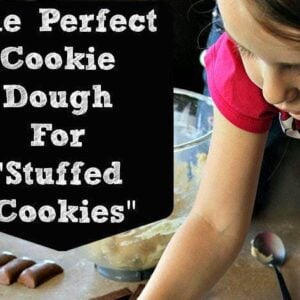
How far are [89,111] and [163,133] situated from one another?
91 millimetres

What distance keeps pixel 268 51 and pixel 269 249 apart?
17.4 inches

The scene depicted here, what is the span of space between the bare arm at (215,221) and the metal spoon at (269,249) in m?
0.14

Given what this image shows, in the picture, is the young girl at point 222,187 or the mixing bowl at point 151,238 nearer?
the young girl at point 222,187

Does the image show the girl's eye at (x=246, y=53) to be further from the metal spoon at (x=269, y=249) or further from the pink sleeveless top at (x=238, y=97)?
the metal spoon at (x=269, y=249)

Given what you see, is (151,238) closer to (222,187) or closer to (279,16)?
(222,187)

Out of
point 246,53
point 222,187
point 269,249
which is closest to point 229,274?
point 269,249

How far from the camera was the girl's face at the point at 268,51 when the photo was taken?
52cm

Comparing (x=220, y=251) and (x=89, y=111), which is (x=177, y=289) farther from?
(x=89, y=111)

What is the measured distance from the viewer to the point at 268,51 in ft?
1.76

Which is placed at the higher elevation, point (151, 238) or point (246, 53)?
point (246, 53)

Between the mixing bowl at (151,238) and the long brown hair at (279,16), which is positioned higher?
the long brown hair at (279,16)

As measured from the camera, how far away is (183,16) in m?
1.14

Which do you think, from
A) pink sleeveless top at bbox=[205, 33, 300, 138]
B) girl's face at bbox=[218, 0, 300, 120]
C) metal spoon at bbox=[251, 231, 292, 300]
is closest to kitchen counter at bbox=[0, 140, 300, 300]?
metal spoon at bbox=[251, 231, 292, 300]

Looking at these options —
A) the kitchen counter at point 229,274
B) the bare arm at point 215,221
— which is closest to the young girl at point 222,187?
the bare arm at point 215,221
